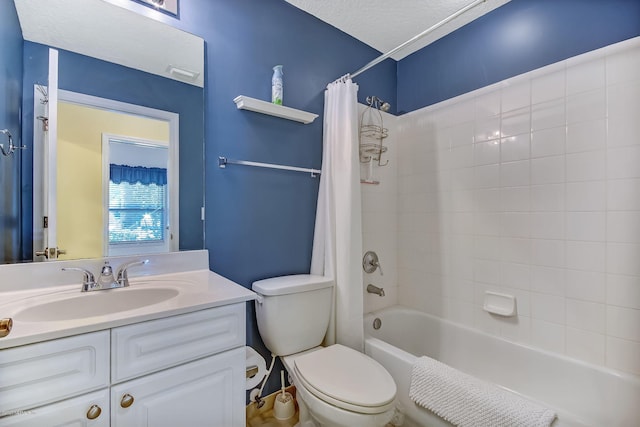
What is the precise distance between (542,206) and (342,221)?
108cm

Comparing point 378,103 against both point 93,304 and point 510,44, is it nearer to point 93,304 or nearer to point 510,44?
point 510,44

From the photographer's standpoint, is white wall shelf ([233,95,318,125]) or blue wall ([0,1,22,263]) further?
white wall shelf ([233,95,318,125])

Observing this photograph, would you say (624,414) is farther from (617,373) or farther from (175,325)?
(175,325)

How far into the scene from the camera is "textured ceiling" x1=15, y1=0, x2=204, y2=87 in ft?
3.66

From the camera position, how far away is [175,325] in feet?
3.01

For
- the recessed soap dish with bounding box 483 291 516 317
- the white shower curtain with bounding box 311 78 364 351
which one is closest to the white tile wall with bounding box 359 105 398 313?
the white shower curtain with bounding box 311 78 364 351

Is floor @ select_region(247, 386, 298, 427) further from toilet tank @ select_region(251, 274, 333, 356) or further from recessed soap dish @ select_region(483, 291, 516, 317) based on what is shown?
recessed soap dish @ select_region(483, 291, 516, 317)

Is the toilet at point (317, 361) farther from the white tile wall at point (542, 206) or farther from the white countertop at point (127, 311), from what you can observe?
the white tile wall at point (542, 206)

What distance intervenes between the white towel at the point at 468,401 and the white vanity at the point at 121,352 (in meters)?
0.80

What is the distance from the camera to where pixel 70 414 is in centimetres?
76

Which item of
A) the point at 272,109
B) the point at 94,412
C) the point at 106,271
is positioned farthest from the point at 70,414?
the point at 272,109

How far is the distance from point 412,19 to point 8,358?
2420 millimetres

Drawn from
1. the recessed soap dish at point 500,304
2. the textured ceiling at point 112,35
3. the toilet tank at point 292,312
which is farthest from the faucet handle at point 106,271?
the recessed soap dish at point 500,304

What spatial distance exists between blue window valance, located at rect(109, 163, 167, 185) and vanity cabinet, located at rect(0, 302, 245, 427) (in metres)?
0.70
